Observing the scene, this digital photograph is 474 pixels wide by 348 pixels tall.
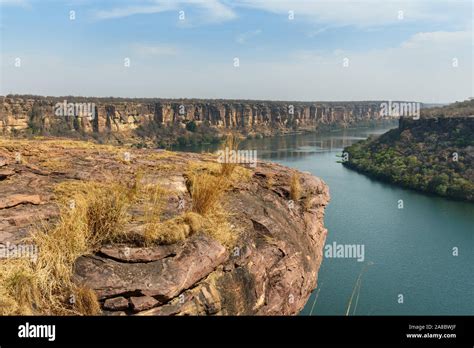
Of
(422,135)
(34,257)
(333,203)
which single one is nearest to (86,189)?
(34,257)

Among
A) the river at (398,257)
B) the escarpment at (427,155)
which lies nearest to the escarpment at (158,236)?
the river at (398,257)

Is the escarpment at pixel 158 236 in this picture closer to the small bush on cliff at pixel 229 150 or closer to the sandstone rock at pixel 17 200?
the sandstone rock at pixel 17 200

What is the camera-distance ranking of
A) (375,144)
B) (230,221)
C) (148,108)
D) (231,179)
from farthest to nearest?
1. (148,108)
2. (375,144)
3. (231,179)
4. (230,221)

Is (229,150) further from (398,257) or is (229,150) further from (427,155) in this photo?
(427,155)

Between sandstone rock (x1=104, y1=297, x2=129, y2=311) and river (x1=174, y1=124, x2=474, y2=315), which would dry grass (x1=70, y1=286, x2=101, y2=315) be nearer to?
sandstone rock (x1=104, y1=297, x2=129, y2=311)

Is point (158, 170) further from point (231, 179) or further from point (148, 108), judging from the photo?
point (148, 108)

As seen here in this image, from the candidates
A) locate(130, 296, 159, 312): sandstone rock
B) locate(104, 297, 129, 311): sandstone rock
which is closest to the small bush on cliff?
locate(130, 296, 159, 312): sandstone rock
